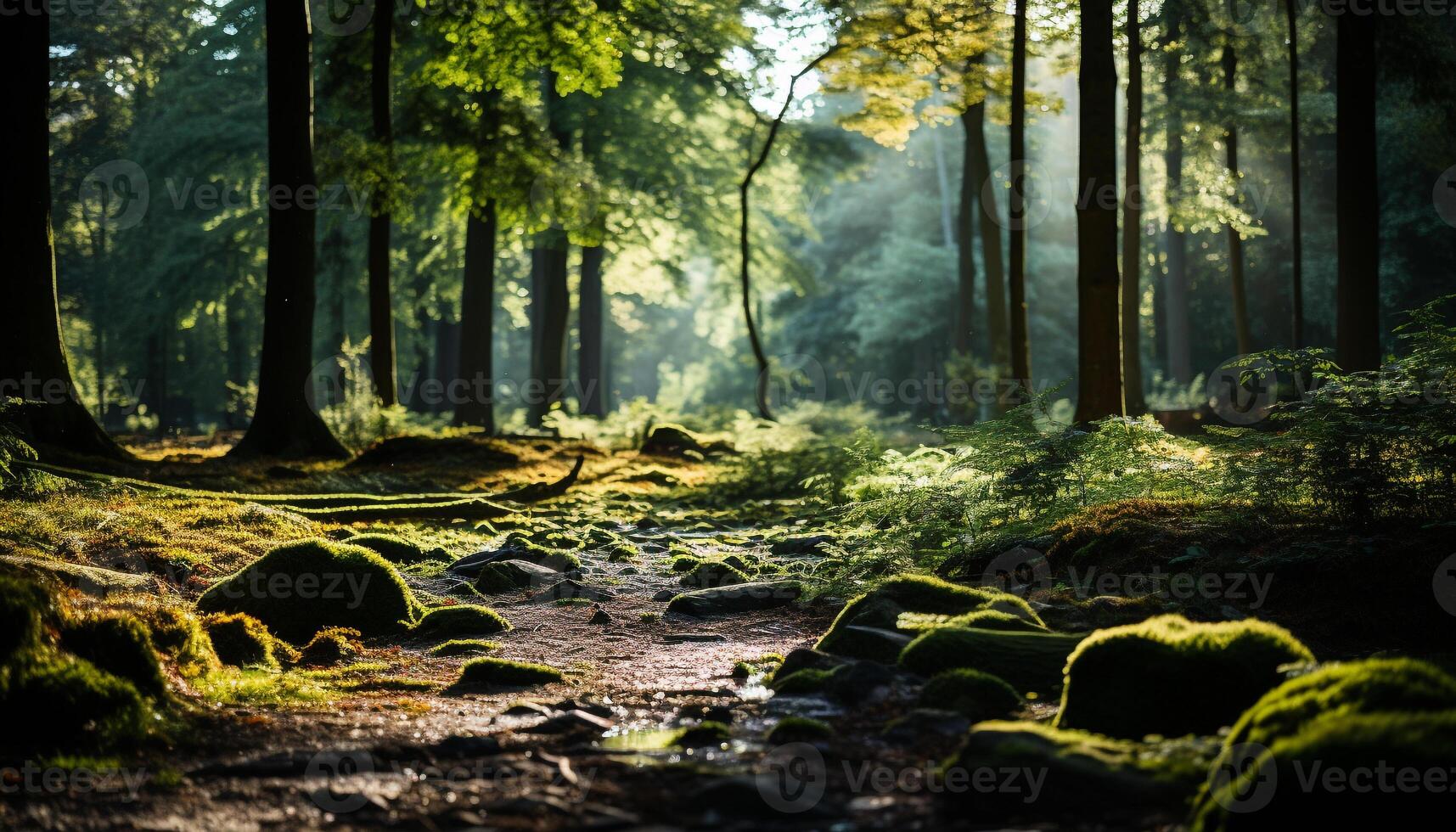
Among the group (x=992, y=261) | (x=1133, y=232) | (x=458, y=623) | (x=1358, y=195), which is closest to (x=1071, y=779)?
(x=458, y=623)

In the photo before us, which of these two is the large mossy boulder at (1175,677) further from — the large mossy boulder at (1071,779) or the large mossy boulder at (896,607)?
the large mossy boulder at (896,607)

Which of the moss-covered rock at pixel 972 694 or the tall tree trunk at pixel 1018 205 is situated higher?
the tall tree trunk at pixel 1018 205

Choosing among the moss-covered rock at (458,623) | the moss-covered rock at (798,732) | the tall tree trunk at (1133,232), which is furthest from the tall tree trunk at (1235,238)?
the moss-covered rock at (798,732)

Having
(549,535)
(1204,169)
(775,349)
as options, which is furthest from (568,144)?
(775,349)

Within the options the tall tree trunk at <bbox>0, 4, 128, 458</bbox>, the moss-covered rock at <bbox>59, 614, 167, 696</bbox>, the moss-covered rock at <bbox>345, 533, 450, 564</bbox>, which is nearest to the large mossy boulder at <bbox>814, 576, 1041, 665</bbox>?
the moss-covered rock at <bbox>59, 614, 167, 696</bbox>

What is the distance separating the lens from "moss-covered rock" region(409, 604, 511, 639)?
7.05m

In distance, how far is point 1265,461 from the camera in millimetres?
7156

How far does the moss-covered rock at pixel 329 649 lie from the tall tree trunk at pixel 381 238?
443 inches

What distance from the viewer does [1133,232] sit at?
21.7 m

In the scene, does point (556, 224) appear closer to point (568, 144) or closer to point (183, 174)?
point (568, 144)

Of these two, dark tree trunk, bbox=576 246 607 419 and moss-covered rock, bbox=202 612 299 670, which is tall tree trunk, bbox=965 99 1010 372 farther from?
moss-covered rock, bbox=202 612 299 670

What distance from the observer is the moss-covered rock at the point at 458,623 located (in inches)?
278

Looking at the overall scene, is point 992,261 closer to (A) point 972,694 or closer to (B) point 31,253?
(B) point 31,253

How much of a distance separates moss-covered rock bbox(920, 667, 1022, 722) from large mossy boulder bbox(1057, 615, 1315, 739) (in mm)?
473
